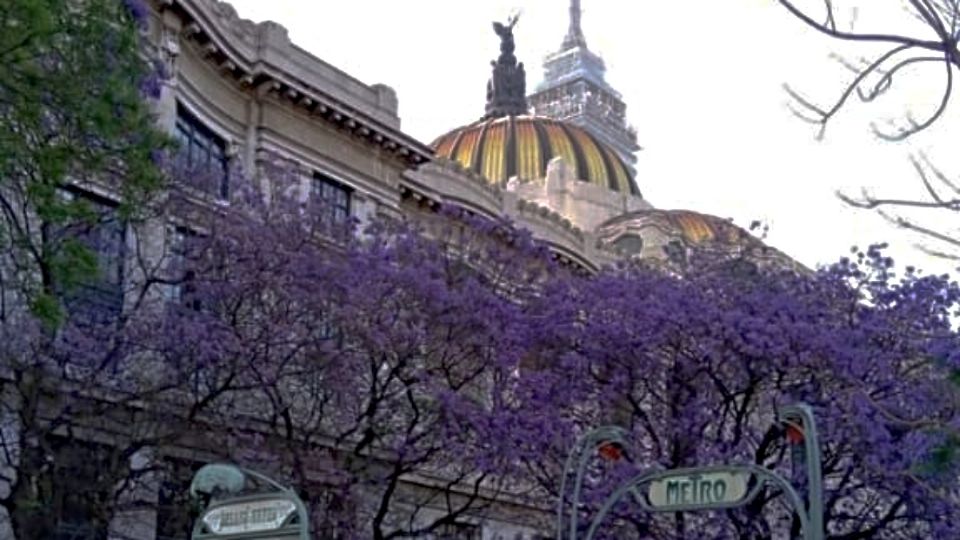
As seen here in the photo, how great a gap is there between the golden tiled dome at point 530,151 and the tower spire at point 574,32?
138 ft

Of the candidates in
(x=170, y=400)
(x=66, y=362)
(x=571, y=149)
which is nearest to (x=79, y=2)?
(x=66, y=362)

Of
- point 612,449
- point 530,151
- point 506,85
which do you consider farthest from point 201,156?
point 506,85

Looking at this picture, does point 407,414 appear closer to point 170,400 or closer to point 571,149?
point 170,400

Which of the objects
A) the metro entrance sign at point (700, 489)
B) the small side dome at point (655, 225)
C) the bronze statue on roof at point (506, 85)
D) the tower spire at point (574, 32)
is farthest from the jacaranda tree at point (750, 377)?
the tower spire at point (574, 32)

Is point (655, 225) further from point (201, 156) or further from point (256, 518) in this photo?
point (256, 518)

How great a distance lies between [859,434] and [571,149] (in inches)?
1897

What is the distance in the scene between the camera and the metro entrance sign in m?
13.6

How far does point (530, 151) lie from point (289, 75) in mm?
41425

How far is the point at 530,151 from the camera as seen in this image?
234 ft

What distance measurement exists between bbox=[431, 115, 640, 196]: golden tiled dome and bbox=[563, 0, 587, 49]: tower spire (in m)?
42.2

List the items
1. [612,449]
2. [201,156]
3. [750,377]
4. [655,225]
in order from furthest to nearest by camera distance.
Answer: [655,225]
[201,156]
[750,377]
[612,449]

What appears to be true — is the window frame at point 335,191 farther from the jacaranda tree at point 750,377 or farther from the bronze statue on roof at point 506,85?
the bronze statue on roof at point 506,85

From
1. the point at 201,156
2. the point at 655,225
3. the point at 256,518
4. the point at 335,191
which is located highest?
the point at 655,225

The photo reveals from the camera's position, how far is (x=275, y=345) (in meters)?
22.8
